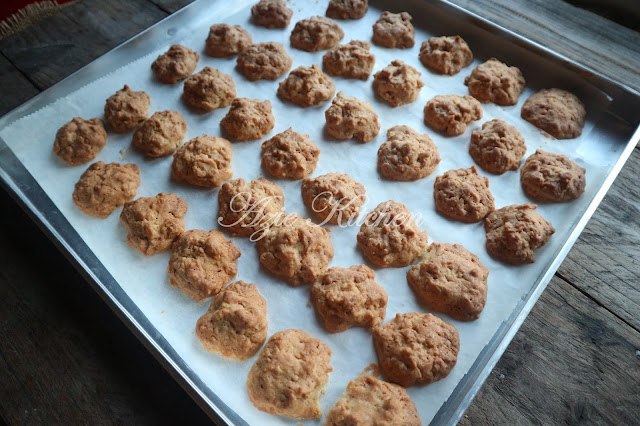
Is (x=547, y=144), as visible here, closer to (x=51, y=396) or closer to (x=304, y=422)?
(x=304, y=422)

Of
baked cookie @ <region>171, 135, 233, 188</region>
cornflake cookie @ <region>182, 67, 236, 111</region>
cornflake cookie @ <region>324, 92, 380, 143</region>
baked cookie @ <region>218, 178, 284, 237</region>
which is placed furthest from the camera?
cornflake cookie @ <region>182, 67, 236, 111</region>

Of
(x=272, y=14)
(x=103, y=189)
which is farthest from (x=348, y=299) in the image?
(x=272, y=14)

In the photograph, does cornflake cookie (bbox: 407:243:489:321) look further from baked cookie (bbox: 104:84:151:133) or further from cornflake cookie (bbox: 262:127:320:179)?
baked cookie (bbox: 104:84:151:133)

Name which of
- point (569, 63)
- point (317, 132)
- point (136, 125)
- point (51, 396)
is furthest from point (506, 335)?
point (136, 125)

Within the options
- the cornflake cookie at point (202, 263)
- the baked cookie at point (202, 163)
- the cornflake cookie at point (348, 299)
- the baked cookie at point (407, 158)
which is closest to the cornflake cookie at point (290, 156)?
the baked cookie at point (202, 163)

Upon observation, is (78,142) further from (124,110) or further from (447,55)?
(447,55)

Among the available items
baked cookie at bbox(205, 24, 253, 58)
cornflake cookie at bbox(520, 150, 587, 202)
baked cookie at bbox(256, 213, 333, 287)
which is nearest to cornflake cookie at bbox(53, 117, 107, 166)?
baked cookie at bbox(205, 24, 253, 58)
